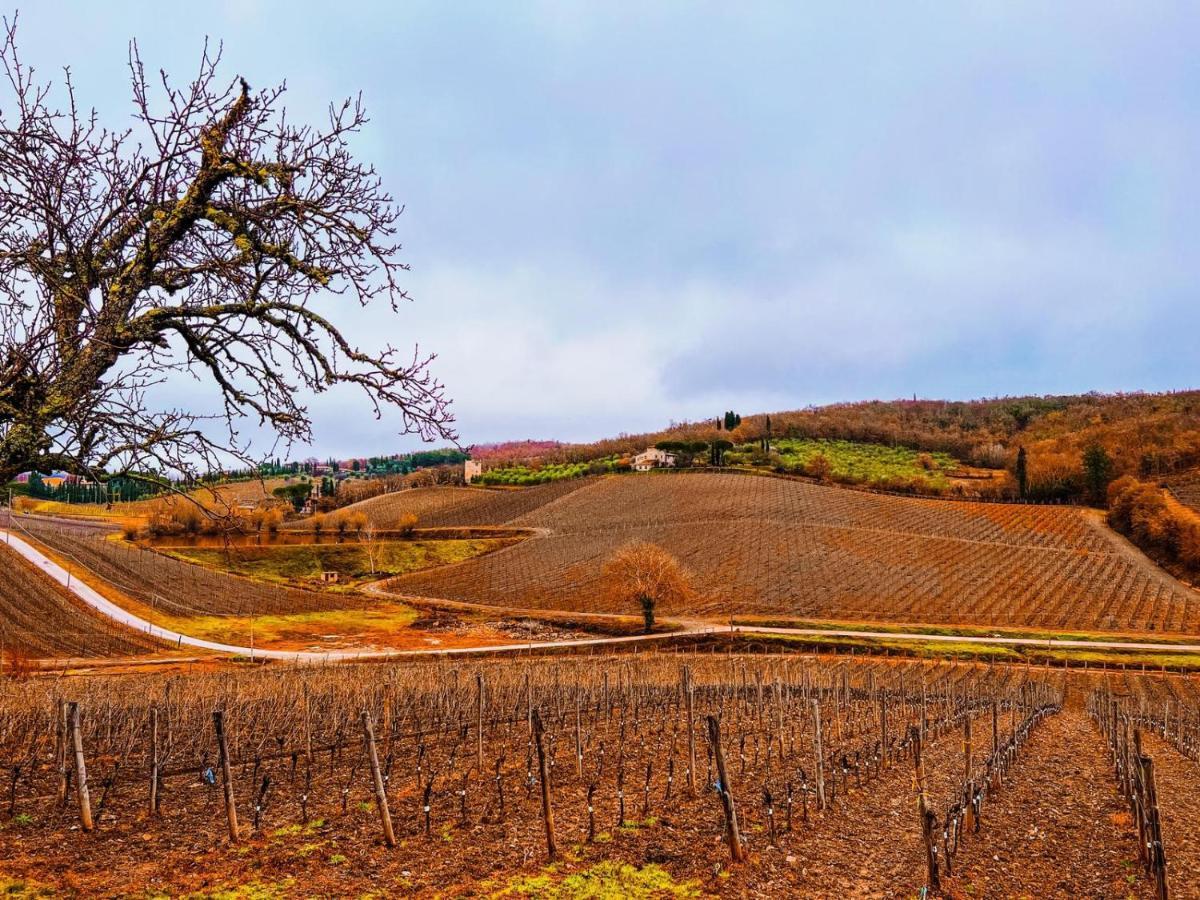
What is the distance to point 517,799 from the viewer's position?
40.4ft

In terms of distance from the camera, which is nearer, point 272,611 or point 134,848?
point 134,848

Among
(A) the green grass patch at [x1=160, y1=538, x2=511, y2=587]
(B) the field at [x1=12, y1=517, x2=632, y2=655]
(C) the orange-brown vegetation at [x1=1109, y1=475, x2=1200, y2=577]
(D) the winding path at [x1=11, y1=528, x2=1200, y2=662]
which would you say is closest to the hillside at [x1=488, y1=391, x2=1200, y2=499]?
(C) the orange-brown vegetation at [x1=1109, y1=475, x2=1200, y2=577]

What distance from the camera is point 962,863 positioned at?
10.4m

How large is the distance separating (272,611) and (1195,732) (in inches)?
2299

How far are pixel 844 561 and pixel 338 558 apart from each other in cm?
5294

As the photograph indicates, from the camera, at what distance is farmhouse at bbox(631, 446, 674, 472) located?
120963mm

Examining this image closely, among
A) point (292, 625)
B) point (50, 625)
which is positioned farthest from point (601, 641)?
point (50, 625)

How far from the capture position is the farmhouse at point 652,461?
12096 centimetres

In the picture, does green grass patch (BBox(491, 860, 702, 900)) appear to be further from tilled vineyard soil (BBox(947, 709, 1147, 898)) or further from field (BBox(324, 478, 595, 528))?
field (BBox(324, 478, 595, 528))

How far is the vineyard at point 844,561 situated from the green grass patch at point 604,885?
50.9m

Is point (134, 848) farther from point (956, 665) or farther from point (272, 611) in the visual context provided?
point (272, 611)

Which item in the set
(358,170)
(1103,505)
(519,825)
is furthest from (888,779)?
(1103,505)

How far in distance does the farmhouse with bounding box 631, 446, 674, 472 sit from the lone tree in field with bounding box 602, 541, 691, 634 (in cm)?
6423

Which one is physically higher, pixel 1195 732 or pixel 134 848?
pixel 134 848
